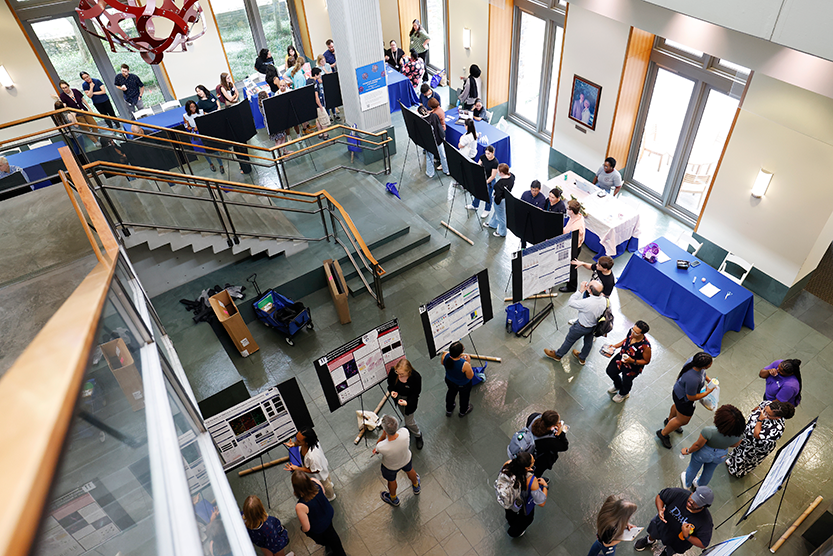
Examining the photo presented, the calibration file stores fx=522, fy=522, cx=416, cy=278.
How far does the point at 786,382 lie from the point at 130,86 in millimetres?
14526

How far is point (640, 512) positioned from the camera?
5.78 meters

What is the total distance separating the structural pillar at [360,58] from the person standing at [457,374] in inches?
257

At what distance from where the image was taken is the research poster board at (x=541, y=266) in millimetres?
6820

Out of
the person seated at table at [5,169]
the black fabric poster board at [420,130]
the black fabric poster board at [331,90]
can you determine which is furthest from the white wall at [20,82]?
the black fabric poster board at [420,130]

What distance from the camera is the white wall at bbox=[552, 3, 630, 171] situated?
29.3 ft

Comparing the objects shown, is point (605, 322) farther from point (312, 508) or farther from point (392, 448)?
point (312, 508)

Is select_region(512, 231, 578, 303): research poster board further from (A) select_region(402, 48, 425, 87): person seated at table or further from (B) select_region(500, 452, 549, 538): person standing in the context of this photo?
(A) select_region(402, 48, 425, 87): person seated at table

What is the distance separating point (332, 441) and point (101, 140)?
21.1ft

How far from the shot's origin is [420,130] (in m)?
10.3

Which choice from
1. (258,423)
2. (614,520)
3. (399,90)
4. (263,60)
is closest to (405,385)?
(258,423)

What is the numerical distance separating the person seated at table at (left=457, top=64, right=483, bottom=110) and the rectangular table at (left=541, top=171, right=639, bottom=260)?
155 inches

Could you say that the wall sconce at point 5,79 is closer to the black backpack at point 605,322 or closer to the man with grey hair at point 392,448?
the man with grey hair at point 392,448

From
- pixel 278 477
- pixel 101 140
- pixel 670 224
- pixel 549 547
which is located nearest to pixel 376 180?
pixel 101 140

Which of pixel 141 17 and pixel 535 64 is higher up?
pixel 141 17
